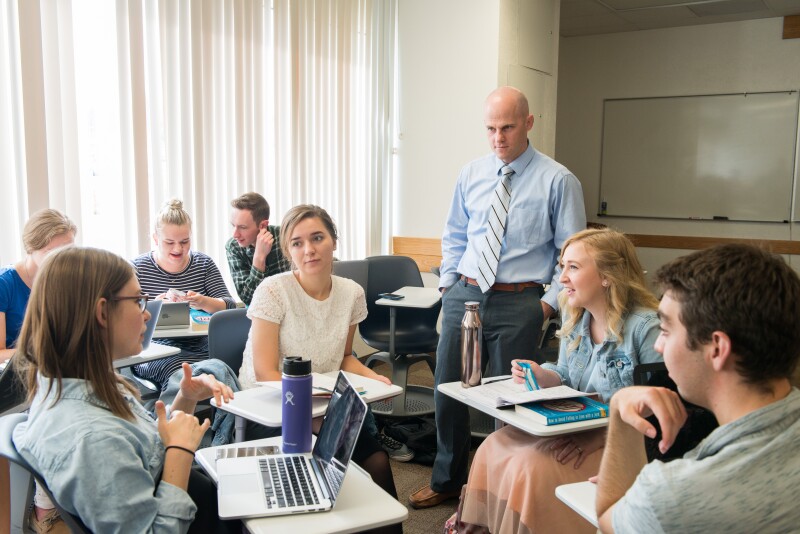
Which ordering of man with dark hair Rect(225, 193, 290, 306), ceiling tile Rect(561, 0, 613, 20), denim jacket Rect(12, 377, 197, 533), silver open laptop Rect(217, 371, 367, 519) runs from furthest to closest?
ceiling tile Rect(561, 0, 613, 20) → man with dark hair Rect(225, 193, 290, 306) → silver open laptop Rect(217, 371, 367, 519) → denim jacket Rect(12, 377, 197, 533)

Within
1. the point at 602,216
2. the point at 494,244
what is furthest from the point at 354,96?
the point at 602,216

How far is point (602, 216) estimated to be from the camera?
7473 mm

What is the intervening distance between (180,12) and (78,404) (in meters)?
3.14

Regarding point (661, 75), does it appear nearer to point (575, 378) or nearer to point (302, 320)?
point (575, 378)

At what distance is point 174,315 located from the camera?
3.12m

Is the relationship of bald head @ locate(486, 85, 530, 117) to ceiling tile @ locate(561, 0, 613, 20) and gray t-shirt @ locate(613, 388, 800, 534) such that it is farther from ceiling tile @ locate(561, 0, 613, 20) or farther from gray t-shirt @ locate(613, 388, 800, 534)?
ceiling tile @ locate(561, 0, 613, 20)

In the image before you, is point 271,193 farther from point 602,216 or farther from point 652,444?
point 602,216

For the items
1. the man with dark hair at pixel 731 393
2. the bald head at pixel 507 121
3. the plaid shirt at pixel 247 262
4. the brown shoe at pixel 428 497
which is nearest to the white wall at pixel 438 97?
the plaid shirt at pixel 247 262

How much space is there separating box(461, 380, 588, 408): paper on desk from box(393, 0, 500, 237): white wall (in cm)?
322

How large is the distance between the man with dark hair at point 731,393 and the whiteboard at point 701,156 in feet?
20.3

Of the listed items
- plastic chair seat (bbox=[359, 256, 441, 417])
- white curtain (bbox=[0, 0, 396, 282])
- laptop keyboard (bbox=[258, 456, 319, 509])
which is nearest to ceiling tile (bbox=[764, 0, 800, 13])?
white curtain (bbox=[0, 0, 396, 282])

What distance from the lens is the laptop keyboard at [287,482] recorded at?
1400mm

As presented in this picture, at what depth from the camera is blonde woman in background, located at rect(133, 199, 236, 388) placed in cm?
322

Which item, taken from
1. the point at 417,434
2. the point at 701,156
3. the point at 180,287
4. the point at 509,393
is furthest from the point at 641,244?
the point at 509,393
